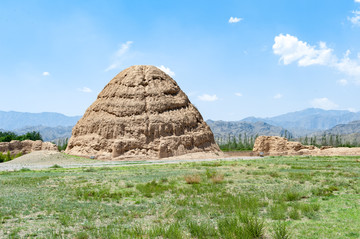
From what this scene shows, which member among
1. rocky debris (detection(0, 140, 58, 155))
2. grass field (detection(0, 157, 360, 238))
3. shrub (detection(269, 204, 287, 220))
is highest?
rocky debris (detection(0, 140, 58, 155))

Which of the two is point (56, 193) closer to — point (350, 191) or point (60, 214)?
point (60, 214)

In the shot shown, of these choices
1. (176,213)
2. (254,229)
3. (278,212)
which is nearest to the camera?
(254,229)

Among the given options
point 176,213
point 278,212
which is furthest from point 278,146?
point 176,213

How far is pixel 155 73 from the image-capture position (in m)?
50.0

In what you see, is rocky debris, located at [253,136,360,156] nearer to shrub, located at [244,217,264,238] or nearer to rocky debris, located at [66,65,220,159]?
rocky debris, located at [66,65,220,159]

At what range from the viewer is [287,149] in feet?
167

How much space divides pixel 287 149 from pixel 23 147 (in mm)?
44405

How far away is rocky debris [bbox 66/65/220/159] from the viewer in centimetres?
4244

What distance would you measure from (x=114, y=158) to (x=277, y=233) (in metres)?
36.0

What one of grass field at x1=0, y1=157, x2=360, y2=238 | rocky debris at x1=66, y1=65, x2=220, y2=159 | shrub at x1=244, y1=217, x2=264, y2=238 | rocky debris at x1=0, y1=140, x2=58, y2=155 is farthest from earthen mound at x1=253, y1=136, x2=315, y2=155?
shrub at x1=244, y1=217, x2=264, y2=238

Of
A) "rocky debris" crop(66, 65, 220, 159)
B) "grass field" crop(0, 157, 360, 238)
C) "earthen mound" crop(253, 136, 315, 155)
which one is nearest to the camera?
"grass field" crop(0, 157, 360, 238)

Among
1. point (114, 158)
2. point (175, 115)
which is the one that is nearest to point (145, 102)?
point (175, 115)

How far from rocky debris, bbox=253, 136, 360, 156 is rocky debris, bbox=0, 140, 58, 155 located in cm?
3534

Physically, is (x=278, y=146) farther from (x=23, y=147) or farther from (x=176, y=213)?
(x=176, y=213)
